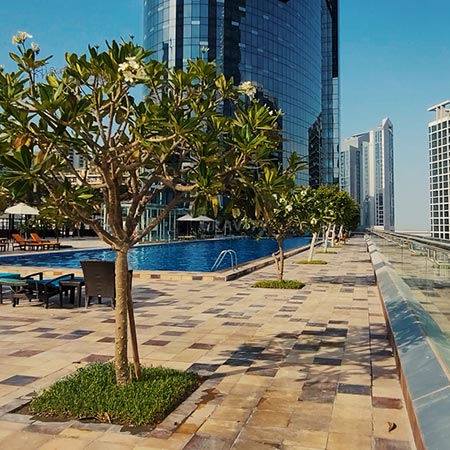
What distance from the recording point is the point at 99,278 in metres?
9.55

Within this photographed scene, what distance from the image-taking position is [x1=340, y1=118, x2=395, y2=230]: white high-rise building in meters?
158

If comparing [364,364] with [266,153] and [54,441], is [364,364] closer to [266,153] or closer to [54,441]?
[266,153]

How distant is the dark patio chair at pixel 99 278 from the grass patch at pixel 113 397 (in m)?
4.60

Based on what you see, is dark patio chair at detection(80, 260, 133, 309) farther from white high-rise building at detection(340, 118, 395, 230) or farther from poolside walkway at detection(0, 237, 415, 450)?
white high-rise building at detection(340, 118, 395, 230)

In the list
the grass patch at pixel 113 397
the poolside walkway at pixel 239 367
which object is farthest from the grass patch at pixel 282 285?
the grass patch at pixel 113 397

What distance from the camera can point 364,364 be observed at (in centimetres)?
573

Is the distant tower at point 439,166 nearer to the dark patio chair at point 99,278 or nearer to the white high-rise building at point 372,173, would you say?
the white high-rise building at point 372,173

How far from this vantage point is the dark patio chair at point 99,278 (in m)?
9.41

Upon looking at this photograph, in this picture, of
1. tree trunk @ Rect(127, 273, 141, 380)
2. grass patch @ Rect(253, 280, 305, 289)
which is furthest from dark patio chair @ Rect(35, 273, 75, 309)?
tree trunk @ Rect(127, 273, 141, 380)

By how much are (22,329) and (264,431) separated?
5.40 metres

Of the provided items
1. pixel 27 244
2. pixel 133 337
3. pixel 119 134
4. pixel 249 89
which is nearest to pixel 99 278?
pixel 133 337

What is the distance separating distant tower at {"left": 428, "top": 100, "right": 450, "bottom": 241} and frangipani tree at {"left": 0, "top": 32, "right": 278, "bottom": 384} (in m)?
91.6

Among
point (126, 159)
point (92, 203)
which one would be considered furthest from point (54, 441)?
point (126, 159)

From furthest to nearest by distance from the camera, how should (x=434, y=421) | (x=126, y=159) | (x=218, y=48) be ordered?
1. (x=218, y=48)
2. (x=126, y=159)
3. (x=434, y=421)
